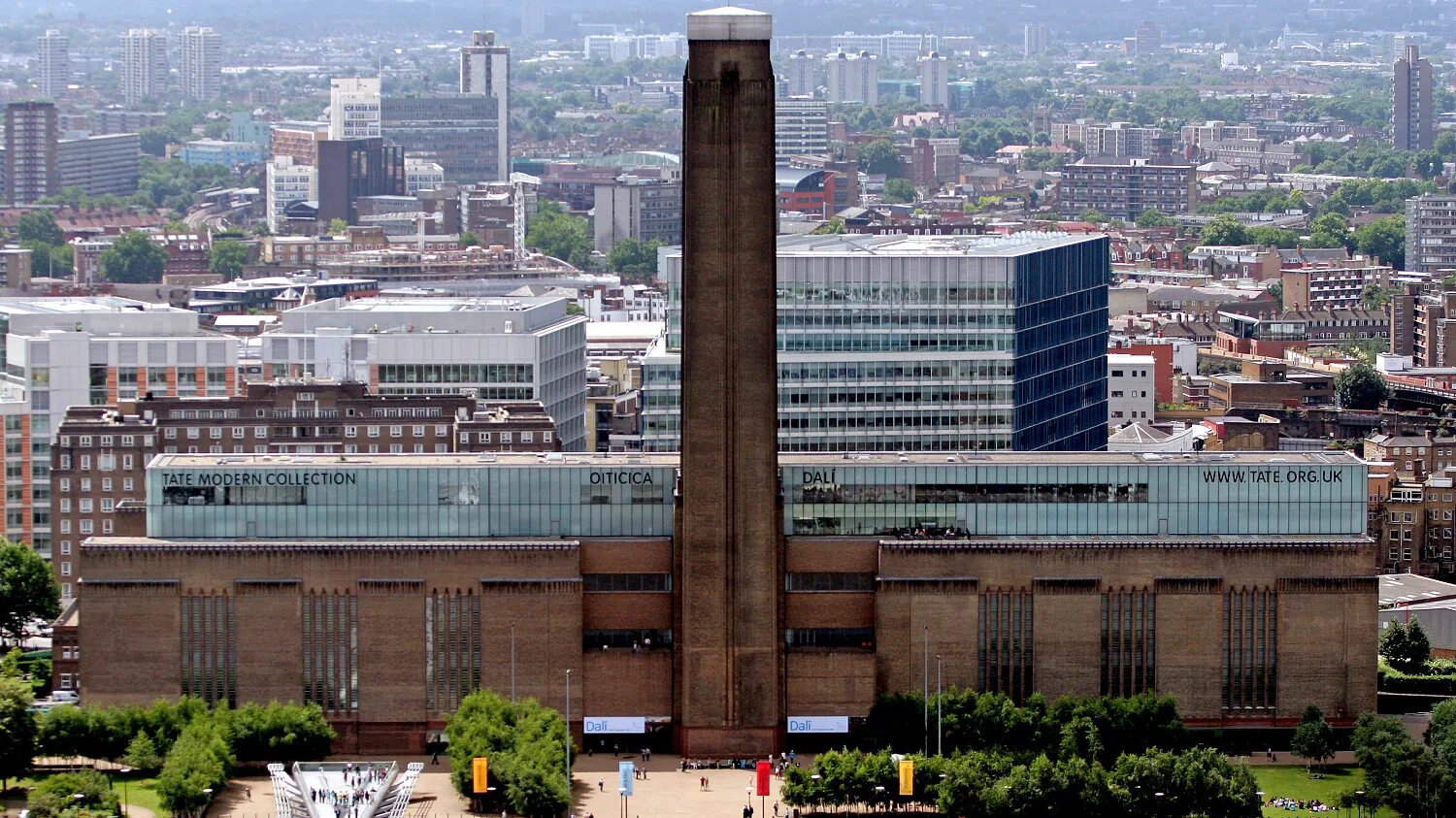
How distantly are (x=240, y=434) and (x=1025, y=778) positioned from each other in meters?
52.6

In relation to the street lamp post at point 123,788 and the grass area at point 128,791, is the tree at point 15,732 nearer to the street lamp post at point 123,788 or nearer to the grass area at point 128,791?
the grass area at point 128,791

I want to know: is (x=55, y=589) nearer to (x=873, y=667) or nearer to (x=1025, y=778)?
(x=873, y=667)

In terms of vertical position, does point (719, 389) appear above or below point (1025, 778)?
above

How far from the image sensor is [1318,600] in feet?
403

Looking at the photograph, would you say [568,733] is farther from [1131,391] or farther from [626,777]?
[1131,391]

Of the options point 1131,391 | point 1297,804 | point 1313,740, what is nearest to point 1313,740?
point 1313,740

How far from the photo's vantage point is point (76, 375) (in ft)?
536

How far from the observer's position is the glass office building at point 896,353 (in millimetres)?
147750

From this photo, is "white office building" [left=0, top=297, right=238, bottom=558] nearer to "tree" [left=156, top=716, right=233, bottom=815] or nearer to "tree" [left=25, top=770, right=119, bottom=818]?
"tree" [left=156, top=716, right=233, bottom=815]

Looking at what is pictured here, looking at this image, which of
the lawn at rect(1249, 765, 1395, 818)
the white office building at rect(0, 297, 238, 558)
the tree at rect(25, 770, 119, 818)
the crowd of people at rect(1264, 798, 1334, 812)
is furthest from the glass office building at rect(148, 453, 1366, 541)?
the white office building at rect(0, 297, 238, 558)

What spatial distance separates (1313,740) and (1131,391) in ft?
245

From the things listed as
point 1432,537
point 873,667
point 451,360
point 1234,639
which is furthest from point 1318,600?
point 451,360

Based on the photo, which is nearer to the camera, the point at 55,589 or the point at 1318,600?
the point at 1318,600

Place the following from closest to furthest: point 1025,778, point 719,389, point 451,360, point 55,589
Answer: point 1025,778 → point 719,389 → point 55,589 → point 451,360
